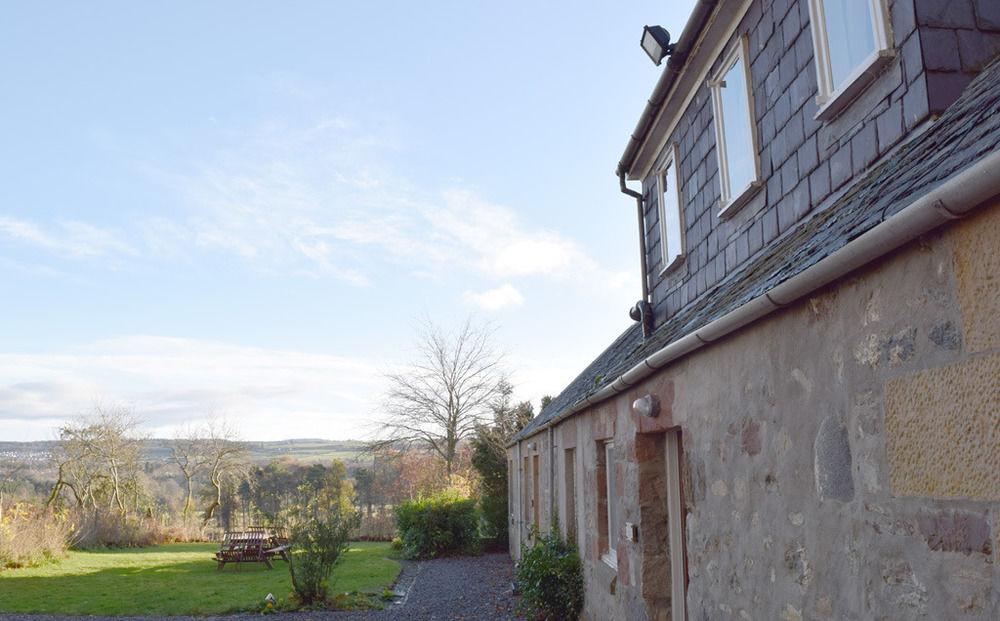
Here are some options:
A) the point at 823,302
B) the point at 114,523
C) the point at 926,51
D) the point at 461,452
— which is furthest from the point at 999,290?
the point at 461,452

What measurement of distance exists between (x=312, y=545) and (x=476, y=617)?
299cm

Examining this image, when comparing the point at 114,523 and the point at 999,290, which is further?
the point at 114,523

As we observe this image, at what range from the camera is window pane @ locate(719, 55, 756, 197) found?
563 centimetres

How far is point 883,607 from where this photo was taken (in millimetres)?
2342

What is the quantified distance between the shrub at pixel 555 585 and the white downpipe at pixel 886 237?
5.55 metres

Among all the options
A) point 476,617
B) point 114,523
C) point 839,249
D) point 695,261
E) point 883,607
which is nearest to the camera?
point 883,607

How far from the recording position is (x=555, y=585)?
857 cm

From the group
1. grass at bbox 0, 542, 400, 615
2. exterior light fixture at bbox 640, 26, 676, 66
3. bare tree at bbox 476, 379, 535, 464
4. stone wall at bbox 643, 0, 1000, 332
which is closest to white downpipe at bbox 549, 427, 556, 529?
stone wall at bbox 643, 0, 1000, 332

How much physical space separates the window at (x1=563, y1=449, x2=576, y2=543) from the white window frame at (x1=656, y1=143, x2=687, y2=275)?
298 cm

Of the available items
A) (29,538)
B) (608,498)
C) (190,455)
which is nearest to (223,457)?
(190,455)

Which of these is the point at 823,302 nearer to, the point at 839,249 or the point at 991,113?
the point at 839,249

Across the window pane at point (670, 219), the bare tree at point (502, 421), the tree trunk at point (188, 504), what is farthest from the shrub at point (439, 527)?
the window pane at point (670, 219)

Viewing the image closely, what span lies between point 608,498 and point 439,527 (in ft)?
49.3

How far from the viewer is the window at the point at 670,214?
24.4 ft
